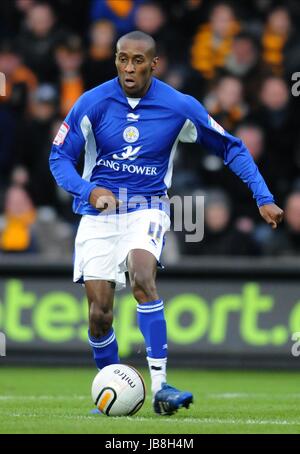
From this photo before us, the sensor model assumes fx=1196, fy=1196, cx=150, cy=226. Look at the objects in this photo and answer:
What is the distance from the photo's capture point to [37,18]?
48.1 feet

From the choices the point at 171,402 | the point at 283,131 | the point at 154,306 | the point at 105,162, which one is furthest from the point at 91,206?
the point at 283,131

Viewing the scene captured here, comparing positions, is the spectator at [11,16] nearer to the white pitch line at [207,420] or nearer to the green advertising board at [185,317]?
the green advertising board at [185,317]

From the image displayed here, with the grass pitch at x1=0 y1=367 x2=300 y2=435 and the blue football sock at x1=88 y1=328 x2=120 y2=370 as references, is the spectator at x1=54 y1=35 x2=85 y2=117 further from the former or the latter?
the blue football sock at x1=88 y1=328 x2=120 y2=370

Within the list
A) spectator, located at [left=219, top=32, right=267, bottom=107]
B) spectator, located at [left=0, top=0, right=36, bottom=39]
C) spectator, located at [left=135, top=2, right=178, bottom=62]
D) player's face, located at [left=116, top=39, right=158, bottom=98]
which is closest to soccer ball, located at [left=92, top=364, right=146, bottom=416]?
player's face, located at [left=116, top=39, right=158, bottom=98]

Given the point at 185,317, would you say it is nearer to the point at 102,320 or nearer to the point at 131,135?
the point at 102,320

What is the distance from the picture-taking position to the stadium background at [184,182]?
1231 centimetres

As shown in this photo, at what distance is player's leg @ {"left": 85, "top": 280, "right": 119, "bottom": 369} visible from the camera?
7875 millimetres

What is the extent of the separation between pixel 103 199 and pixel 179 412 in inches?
58.9

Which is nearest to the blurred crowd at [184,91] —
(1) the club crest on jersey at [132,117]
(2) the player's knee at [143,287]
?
(1) the club crest on jersey at [132,117]

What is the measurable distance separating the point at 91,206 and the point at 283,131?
19.1 ft

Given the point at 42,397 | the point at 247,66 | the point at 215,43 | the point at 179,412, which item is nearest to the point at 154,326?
the point at 179,412

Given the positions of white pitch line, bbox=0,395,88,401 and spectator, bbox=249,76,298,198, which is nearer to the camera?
white pitch line, bbox=0,395,88,401

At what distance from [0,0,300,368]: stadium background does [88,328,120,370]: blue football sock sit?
4.11 meters

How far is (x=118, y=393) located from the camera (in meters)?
7.46
